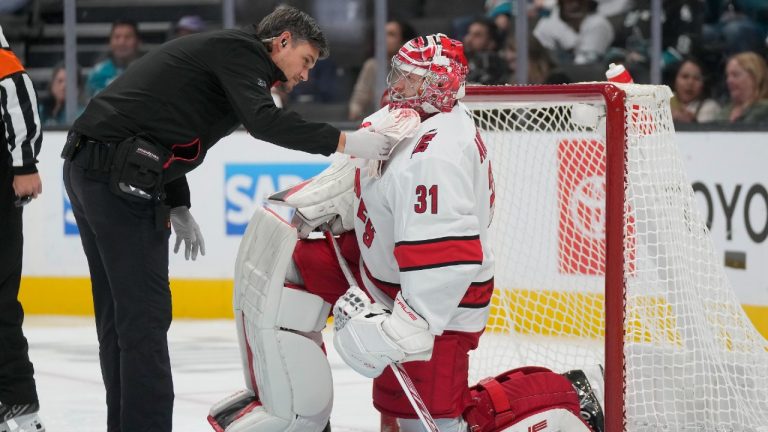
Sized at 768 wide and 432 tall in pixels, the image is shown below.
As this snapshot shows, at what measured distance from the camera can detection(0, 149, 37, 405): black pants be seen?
3.31 meters

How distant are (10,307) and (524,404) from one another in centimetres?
134

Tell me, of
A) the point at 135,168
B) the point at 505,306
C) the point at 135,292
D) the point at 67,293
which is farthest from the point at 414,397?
the point at 67,293

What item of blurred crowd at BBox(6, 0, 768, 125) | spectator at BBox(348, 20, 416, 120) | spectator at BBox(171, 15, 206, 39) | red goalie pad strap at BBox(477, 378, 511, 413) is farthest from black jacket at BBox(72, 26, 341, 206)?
spectator at BBox(171, 15, 206, 39)

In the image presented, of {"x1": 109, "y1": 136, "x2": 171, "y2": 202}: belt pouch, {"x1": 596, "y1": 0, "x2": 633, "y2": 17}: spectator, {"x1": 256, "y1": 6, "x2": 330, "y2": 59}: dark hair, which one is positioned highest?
{"x1": 596, "y1": 0, "x2": 633, "y2": 17}: spectator

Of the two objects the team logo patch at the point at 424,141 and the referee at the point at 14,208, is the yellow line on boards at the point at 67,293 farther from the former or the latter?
the team logo patch at the point at 424,141

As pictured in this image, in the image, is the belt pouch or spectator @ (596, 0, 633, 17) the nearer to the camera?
the belt pouch

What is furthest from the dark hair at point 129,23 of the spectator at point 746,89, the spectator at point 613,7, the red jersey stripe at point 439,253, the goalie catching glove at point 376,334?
the red jersey stripe at point 439,253

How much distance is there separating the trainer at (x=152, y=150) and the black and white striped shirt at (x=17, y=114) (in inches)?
11.6

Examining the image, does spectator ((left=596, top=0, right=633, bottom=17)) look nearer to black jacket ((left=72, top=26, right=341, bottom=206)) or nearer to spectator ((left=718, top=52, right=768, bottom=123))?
spectator ((left=718, top=52, right=768, bottom=123))

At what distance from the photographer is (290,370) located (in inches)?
117

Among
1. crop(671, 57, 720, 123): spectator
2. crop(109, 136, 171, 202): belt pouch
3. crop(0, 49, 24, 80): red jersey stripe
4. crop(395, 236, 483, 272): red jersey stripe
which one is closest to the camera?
crop(395, 236, 483, 272): red jersey stripe

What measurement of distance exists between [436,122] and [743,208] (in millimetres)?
2452

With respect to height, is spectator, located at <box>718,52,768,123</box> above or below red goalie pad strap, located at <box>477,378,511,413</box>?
above

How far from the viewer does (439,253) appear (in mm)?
2633
